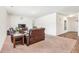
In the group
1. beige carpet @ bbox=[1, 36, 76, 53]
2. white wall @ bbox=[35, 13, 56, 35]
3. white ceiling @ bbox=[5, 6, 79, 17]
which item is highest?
white ceiling @ bbox=[5, 6, 79, 17]

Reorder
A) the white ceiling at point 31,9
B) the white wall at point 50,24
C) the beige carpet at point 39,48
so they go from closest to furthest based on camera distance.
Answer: the beige carpet at point 39,48, the white ceiling at point 31,9, the white wall at point 50,24

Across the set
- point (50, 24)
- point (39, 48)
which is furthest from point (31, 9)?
point (50, 24)

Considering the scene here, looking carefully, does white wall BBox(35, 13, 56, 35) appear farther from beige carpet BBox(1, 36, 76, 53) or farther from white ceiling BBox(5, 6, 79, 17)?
beige carpet BBox(1, 36, 76, 53)

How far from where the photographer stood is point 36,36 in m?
3.97

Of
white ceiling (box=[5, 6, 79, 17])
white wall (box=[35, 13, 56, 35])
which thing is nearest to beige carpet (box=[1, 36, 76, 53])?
white ceiling (box=[5, 6, 79, 17])

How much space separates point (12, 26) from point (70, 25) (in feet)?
20.4

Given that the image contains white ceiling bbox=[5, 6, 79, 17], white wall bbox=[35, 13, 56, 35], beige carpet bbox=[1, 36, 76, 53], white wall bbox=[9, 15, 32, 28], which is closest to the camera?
beige carpet bbox=[1, 36, 76, 53]

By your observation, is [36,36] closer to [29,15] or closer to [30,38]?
[30,38]

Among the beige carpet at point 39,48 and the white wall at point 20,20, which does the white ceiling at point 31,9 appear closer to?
the white wall at point 20,20

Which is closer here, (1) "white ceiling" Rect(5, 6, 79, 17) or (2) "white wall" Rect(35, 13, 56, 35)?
(1) "white ceiling" Rect(5, 6, 79, 17)

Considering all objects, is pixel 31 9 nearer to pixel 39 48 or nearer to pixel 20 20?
pixel 20 20

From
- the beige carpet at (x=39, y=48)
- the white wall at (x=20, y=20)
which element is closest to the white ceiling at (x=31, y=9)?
the white wall at (x=20, y=20)
